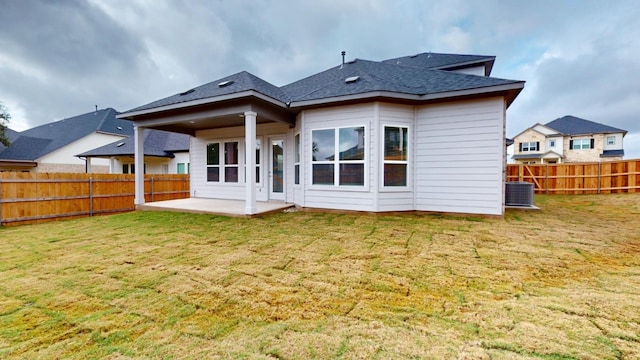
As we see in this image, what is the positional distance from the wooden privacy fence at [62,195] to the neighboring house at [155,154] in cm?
714

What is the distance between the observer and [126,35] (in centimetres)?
1359

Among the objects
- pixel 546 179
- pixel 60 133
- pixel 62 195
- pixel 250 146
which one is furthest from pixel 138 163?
pixel 60 133

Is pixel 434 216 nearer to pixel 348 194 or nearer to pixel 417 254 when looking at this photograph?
pixel 348 194

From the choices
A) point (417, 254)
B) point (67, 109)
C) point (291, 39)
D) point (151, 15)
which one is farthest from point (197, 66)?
point (67, 109)

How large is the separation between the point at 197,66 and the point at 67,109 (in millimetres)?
22249

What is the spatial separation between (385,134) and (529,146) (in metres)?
32.5

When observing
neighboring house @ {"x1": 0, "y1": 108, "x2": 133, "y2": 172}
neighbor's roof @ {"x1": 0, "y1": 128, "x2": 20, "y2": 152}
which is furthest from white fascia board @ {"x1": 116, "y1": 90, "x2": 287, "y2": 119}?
neighbor's roof @ {"x1": 0, "y1": 128, "x2": 20, "y2": 152}

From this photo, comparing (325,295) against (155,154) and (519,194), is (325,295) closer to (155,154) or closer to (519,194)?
(519,194)

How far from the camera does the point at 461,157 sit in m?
6.61

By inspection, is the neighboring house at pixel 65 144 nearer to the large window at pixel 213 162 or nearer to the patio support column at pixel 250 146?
the large window at pixel 213 162

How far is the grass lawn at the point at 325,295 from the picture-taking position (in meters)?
1.85

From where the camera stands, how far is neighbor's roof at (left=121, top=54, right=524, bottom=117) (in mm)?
6387

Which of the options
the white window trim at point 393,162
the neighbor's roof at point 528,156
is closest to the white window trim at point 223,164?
the white window trim at point 393,162

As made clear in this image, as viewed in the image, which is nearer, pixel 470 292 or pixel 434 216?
pixel 470 292
